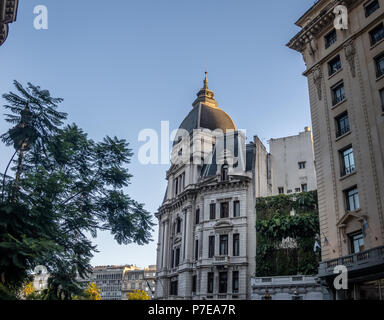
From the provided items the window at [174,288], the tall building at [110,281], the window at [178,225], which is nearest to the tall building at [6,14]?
the window at [178,225]

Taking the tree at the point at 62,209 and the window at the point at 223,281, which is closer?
the tree at the point at 62,209

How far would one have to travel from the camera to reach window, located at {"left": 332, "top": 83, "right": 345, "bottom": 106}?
30.4 meters

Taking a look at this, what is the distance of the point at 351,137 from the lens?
92.0 ft

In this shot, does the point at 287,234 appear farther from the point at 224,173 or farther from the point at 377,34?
the point at 377,34

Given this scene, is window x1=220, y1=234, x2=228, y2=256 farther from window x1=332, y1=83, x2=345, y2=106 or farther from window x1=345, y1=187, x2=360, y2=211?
window x1=332, y1=83, x2=345, y2=106

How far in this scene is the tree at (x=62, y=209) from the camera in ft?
57.3

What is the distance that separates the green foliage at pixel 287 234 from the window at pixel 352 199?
14.0 meters

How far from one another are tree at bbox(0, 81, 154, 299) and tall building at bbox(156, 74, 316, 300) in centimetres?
2252

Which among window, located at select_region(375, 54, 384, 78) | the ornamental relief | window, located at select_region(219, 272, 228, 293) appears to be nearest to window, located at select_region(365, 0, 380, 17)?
window, located at select_region(375, 54, 384, 78)

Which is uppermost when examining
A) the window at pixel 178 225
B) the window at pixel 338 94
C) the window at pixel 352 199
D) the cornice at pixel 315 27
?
the cornice at pixel 315 27

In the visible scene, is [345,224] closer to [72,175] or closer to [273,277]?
[273,277]

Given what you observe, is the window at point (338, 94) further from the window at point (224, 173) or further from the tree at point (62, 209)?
the window at point (224, 173)

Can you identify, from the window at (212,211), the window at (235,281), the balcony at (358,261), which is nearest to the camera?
the balcony at (358,261)

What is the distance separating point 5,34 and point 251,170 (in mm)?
31084
